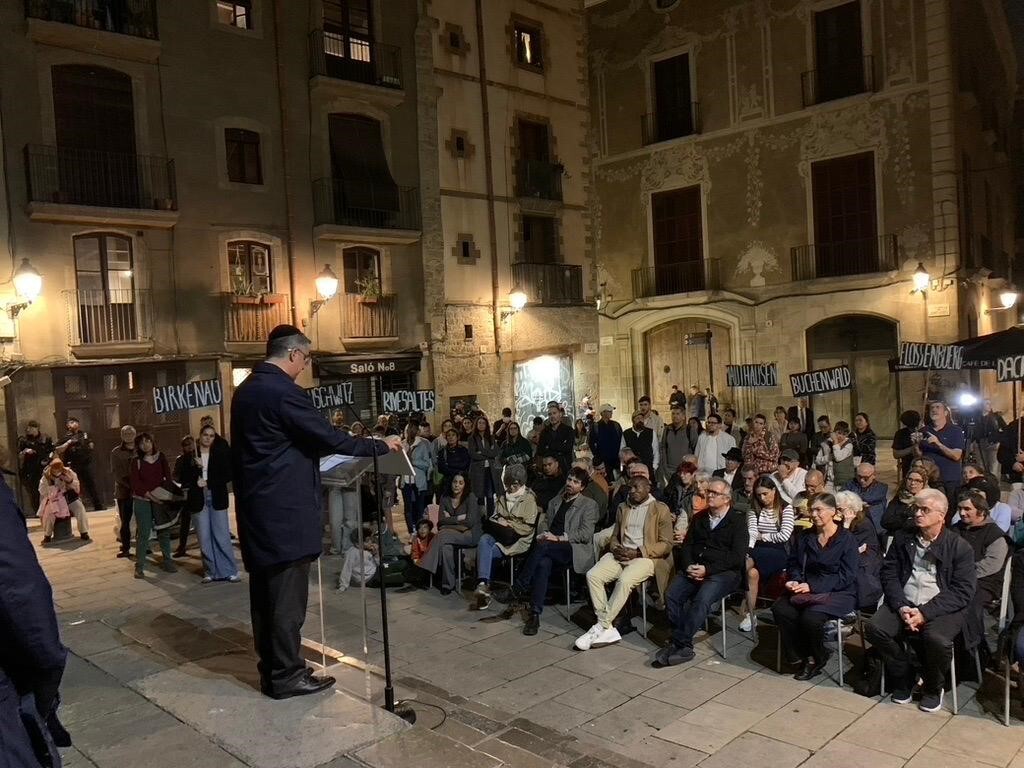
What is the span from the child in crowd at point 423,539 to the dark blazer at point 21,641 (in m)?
6.10

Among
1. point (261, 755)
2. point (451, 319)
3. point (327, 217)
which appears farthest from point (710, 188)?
point (261, 755)

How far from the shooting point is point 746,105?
22.3m

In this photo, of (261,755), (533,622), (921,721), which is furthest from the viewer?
(533,622)

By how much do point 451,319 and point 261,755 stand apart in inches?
651

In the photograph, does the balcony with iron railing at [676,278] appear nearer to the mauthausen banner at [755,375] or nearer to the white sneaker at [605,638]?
the mauthausen banner at [755,375]

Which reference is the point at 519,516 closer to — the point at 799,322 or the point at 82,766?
the point at 82,766

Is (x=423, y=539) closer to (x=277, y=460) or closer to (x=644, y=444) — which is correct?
(x=277, y=460)

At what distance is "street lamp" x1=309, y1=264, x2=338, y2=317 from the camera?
16.9 m

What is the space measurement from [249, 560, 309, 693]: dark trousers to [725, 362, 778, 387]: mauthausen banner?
36.0 ft

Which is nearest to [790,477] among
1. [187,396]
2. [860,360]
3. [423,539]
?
[423,539]

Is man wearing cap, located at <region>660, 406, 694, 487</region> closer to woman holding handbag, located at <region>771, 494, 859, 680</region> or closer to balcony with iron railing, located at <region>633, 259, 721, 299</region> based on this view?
woman holding handbag, located at <region>771, 494, 859, 680</region>

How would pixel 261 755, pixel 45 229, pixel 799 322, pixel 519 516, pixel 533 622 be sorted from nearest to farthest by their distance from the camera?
pixel 261 755 → pixel 533 622 → pixel 519 516 → pixel 45 229 → pixel 799 322

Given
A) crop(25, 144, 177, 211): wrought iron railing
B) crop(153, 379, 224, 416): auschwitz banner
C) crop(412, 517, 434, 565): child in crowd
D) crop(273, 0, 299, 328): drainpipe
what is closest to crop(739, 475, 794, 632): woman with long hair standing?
crop(412, 517, 434, 565): child in crowd

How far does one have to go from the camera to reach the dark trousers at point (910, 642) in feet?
16.9
